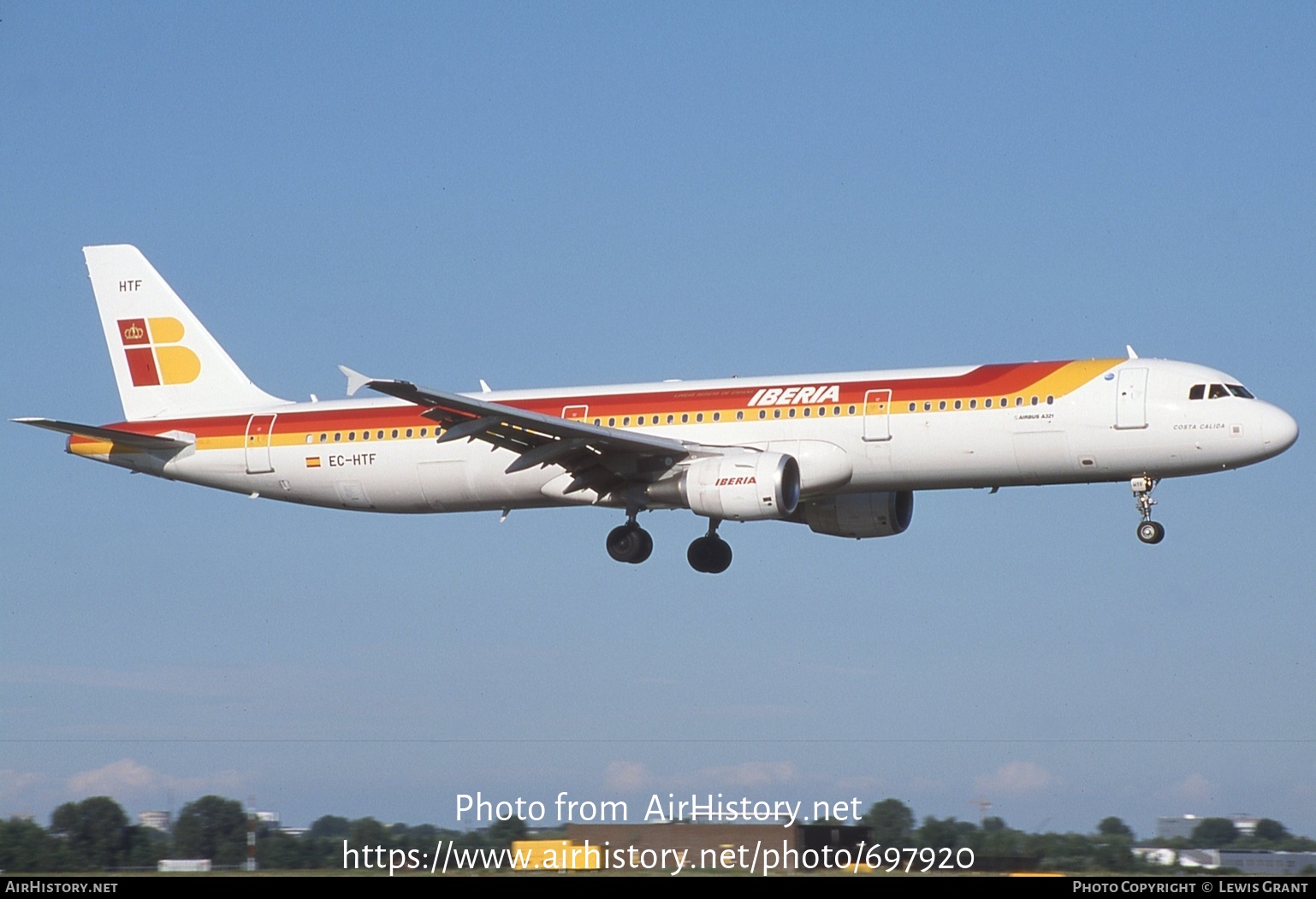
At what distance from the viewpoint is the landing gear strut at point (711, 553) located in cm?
4541

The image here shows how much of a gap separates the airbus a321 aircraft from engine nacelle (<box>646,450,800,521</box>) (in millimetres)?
42

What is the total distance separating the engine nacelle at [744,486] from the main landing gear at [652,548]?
7.23 feet

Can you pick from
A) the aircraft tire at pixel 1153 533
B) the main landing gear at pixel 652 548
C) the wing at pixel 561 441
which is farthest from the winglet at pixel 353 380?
the aircraft tire at pixel 1153 533

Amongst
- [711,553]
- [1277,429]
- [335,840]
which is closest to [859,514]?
[711,553]

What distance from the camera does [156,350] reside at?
49.3m

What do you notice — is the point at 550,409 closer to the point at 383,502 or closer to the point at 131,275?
the point at 383,502

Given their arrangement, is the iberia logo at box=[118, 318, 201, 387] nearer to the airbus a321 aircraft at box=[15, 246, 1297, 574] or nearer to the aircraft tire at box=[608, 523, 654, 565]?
the airbus a321 aircraft at box=[15, 246, 1297, 574]

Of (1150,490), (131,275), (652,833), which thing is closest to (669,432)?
(1150,490)

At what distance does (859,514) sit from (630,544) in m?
5.72

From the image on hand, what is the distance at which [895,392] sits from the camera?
131 feet

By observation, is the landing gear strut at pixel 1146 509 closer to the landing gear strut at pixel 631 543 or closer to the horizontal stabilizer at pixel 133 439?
the landing gear strut at pixel 631 543

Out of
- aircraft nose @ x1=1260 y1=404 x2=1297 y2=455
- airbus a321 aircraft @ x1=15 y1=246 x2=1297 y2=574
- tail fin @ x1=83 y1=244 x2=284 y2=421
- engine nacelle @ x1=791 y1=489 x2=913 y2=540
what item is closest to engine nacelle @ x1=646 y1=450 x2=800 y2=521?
airbus a321 aircraft @ x1=15 y1=246 x2=1297 y2=574

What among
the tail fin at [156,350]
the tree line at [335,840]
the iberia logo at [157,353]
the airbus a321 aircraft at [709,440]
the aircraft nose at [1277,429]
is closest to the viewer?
the tree line at [335,840]

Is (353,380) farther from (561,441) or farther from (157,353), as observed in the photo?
(157,353)
